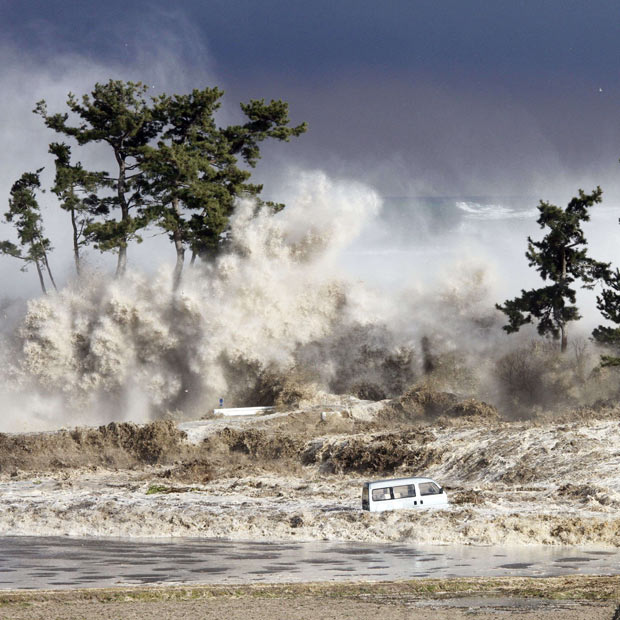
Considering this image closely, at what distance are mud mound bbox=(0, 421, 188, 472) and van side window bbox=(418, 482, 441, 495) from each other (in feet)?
50.6

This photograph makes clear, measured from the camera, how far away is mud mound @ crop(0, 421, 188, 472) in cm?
3962

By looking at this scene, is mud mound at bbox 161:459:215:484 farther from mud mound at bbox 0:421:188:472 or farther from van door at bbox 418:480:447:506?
van door at bbox 418:480:447:506

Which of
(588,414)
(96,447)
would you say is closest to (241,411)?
(96,447)

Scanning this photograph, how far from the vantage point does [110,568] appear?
786 inches

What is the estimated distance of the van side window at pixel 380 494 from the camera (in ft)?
84.4

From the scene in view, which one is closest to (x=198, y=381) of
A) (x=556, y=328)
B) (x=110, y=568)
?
(x=556, y=328)

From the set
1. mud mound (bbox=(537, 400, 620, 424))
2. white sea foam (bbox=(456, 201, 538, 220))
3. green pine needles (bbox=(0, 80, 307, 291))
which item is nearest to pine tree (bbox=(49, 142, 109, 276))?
green pine needles (bbox=(0, 80, 307, 291))

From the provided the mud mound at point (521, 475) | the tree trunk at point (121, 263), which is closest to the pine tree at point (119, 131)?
the tree trunk at point (121, 263)

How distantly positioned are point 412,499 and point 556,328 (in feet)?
68.1

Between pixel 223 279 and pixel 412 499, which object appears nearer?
pixel 412 499

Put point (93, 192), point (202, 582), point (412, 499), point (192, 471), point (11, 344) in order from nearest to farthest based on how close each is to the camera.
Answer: point (202, 582)
point (412, 499)
point (192, 471)
point (11, 344)
point (93, 192)

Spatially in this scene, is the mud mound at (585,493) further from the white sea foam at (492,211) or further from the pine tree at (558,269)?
the white sea foam at (492,211)

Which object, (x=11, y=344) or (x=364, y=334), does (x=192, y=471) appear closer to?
(x=364, y=334)

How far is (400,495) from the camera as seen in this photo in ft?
84.6
